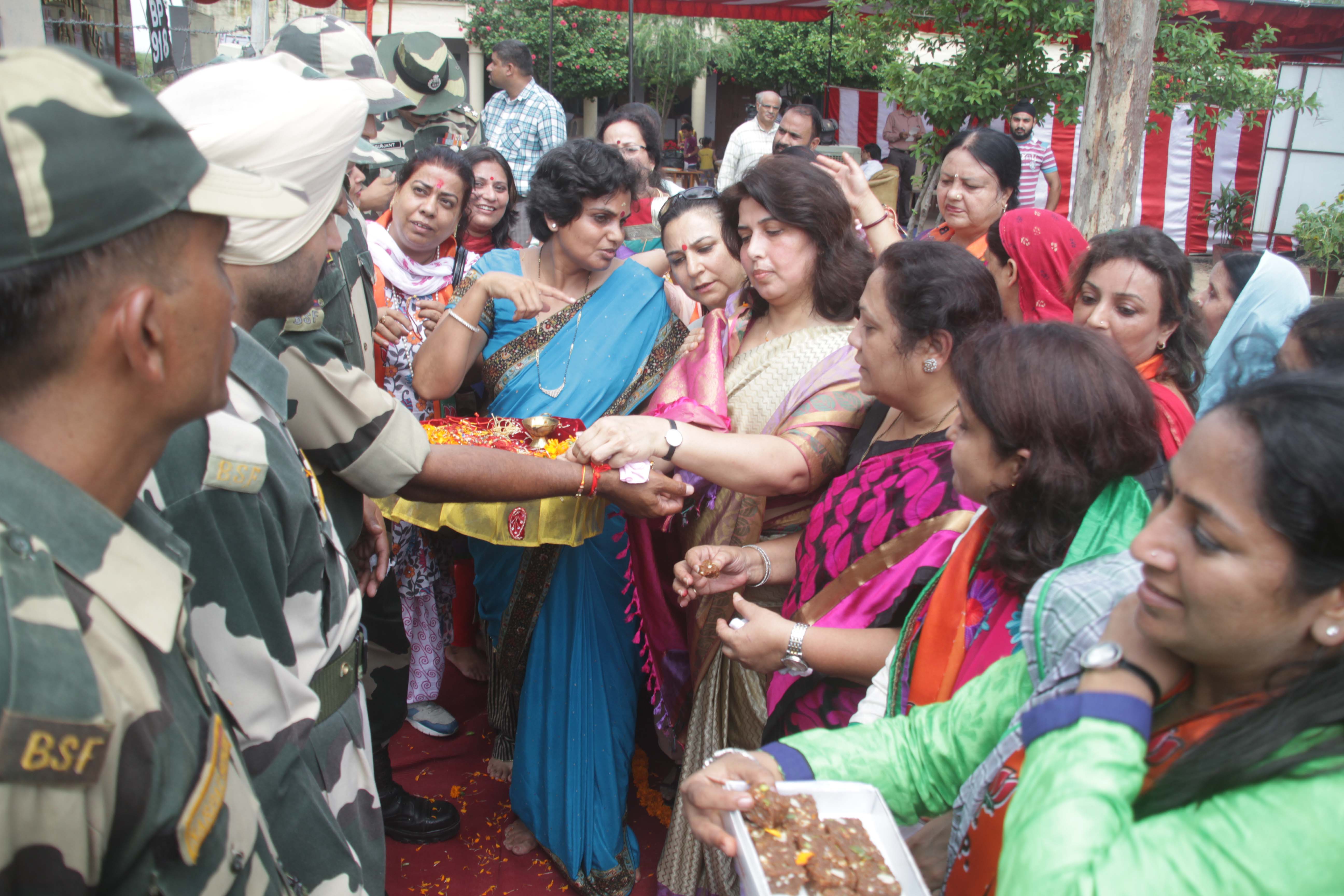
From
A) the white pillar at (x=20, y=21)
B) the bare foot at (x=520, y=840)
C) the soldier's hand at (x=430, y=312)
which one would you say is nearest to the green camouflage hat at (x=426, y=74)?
the white pillar at (x=20, y=21)

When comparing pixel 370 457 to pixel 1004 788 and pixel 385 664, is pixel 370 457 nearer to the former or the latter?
pixel 385 664

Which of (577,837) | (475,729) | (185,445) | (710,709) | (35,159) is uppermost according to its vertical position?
(35,159)

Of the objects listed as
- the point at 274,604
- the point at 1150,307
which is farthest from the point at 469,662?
the point at 1150,307

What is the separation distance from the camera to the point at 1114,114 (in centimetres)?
424

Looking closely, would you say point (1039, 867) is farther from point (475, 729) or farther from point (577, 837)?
point (475, 729)

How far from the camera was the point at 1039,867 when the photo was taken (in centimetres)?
89

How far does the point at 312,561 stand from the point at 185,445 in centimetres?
31

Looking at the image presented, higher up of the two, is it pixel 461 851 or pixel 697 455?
pixel 697 455

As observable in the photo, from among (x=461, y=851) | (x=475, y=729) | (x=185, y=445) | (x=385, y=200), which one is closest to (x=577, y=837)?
(x=461, y=851)

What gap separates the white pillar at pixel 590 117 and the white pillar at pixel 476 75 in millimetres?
2538

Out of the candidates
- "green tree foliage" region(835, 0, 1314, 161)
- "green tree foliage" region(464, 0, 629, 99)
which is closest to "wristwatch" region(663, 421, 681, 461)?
"green tree foliage" region(835, 0, 1314, 161)

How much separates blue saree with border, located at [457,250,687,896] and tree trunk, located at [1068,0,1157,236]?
261 centimetres

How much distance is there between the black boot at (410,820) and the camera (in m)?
2.82

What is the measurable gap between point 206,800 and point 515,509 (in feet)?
5.33
